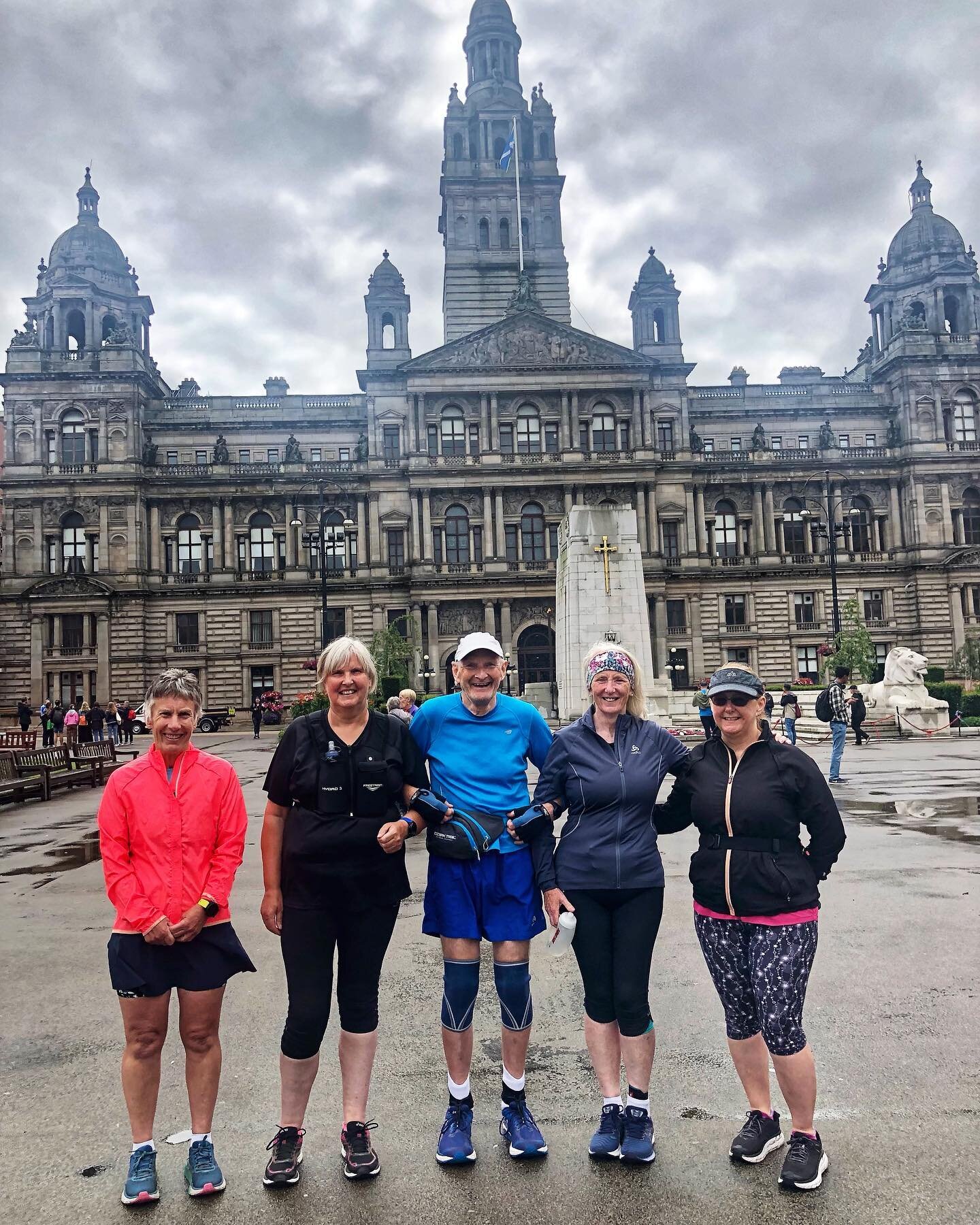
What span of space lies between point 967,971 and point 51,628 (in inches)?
2305

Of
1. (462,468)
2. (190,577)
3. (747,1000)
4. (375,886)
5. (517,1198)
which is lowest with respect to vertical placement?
(517,1198)

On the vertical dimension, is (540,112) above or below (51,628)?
above

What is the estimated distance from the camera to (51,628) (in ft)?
190

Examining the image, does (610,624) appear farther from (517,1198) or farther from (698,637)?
(698,637)

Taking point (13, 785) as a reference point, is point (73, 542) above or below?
above

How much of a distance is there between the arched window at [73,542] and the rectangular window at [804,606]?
141ft

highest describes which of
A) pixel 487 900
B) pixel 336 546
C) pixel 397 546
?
pixel 336 546

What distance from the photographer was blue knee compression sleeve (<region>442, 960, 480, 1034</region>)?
4781mm

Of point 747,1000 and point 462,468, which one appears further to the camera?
point 462,468

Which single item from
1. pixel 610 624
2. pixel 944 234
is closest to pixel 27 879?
pixel 610 624

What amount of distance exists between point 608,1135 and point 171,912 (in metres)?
2.22

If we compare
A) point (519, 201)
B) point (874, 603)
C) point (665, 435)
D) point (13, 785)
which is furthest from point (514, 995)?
point (519, 201)

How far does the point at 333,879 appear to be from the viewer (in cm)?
462

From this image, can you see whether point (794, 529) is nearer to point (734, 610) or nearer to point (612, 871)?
point (734, 610)
